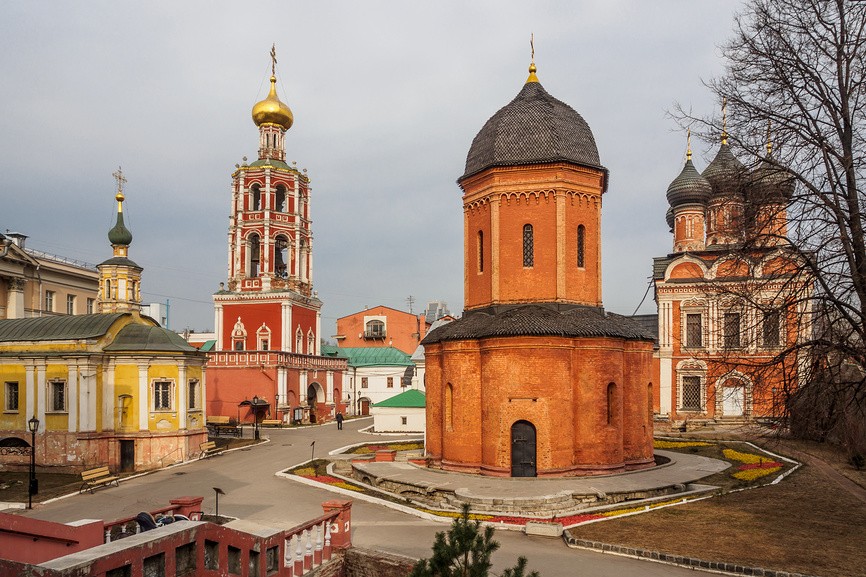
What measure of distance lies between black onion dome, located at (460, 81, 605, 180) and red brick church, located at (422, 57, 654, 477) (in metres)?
0.05

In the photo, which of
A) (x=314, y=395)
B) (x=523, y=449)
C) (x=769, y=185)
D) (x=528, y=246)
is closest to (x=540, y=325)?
(x=528, y=246)

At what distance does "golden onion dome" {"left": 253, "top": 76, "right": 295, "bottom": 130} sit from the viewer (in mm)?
47031

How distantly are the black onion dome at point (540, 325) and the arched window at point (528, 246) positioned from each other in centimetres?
157

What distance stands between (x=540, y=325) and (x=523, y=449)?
3.72m

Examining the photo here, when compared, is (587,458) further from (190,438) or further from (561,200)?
(190,438)

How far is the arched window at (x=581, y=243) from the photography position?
2345 centimetres

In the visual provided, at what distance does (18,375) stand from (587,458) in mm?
21213

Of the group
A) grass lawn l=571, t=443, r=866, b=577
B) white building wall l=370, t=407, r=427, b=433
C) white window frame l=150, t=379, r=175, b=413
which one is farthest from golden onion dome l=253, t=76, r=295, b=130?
grass lawn l=571, t=443, r=866, b=577

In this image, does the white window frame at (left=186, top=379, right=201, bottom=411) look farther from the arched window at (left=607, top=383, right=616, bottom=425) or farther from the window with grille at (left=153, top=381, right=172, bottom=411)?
the arched window at (left=607, top=383, right=616, bottom=425)

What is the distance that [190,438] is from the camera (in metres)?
27.5

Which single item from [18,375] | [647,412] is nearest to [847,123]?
[647,412]

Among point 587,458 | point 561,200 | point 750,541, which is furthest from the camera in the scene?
point 561,200

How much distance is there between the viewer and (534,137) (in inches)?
908

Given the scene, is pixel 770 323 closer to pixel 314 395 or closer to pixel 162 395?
pixel 162 395
